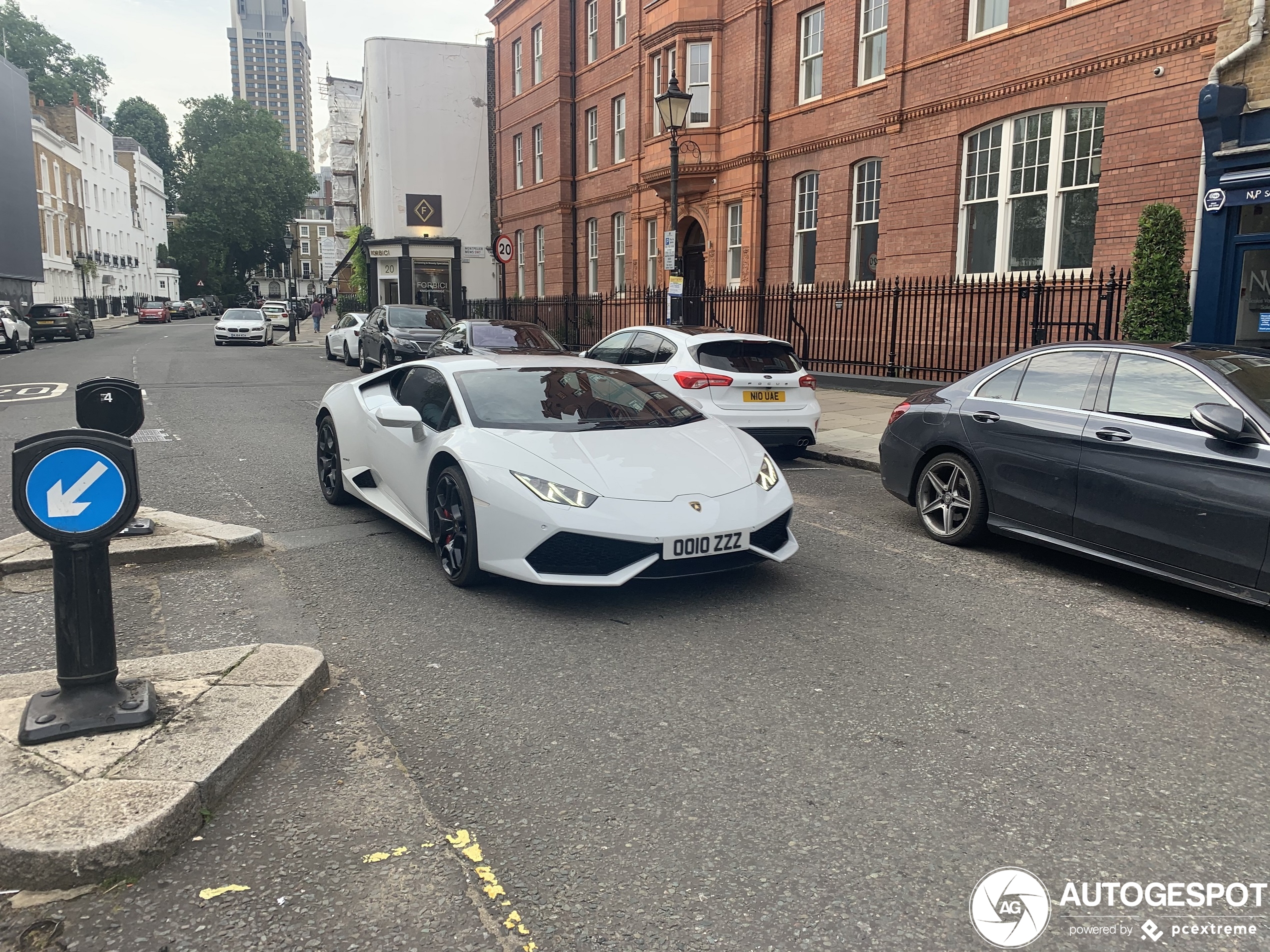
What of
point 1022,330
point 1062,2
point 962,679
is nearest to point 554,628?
point 962,679

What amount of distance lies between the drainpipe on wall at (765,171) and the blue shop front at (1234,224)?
30.8 ft

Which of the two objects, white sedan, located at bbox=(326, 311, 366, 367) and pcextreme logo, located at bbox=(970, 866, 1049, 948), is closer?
pcextreme logo, located at bbox=(970, 866, 1049, 948)

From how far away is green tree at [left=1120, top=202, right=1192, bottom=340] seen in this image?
478 inches

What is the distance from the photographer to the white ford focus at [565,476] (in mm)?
4820

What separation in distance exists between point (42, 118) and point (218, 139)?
3048 centimetres

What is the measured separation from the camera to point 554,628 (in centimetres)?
475

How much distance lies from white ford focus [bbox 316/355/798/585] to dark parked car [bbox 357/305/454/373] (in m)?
13.6

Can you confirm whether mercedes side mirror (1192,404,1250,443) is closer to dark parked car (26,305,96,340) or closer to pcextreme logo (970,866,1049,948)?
pcextreme logo (970,866,1049,948)

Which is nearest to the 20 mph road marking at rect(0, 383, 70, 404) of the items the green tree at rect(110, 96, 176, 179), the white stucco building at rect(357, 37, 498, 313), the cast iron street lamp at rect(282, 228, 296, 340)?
the cast iron street lamp at rect(282, 228, 296, 340)

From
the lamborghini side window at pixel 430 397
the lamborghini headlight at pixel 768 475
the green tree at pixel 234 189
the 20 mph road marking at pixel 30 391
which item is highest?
the green tree at pixel 234 189

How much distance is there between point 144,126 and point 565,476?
382 feet

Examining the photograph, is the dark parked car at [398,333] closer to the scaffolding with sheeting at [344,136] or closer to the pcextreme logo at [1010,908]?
the pcextreme logo at [1010,908]

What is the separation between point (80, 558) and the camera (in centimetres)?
326

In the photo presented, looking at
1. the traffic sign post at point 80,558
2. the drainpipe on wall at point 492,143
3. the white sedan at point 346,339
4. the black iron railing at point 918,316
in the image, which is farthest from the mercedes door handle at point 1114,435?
the drainpipe on wall at point 492,143
